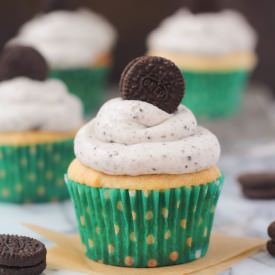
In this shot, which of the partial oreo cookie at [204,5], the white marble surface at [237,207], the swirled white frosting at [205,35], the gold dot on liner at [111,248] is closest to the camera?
the gold dot on liner at [111,248]

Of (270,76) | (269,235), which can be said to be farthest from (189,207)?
(270,76)

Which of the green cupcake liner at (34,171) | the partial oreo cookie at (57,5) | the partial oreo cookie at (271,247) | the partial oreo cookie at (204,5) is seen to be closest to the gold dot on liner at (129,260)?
the partial oreo cookie at (271,247)

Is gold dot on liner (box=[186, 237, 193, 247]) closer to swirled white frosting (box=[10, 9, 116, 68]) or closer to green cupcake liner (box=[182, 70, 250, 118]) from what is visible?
green cupcake liner (box=[182, 70, 250, 118])

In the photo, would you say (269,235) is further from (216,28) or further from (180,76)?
(216,28)

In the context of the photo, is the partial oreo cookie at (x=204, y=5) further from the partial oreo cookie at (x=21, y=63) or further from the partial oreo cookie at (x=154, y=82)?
the partial oreo cookie at (x=154, y=82)

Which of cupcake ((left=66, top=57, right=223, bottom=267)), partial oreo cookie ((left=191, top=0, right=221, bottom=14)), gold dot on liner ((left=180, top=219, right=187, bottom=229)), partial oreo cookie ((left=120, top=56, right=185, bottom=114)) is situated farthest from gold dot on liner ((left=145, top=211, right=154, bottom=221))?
partial oreo cookie ((left=191, top=0, right=221, bottom=14))
